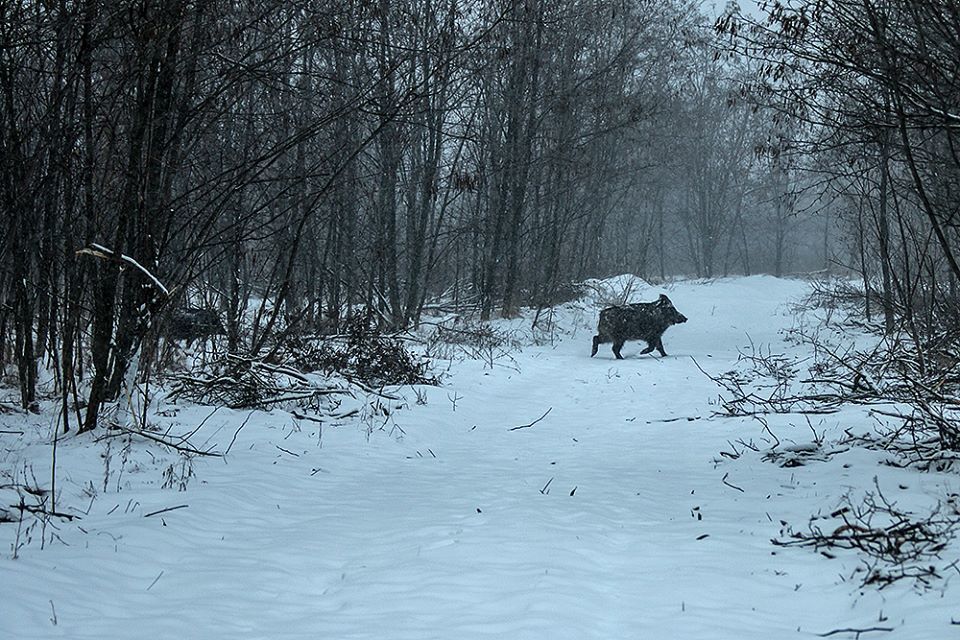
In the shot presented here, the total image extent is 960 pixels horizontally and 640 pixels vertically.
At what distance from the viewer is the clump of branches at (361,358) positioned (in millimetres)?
10695

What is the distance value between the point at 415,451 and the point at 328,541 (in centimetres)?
298

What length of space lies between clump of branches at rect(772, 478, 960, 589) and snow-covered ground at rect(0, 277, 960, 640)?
9 cm

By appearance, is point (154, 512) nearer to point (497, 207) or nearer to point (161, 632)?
point (161, 632)

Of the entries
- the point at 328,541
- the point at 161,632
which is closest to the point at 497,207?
the point at 328,541

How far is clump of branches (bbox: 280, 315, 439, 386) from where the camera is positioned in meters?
10.7

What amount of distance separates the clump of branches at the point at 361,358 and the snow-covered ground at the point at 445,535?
1.99m

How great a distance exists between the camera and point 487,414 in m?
9.85

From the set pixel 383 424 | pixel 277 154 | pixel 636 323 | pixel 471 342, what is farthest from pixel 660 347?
pixel 277 154

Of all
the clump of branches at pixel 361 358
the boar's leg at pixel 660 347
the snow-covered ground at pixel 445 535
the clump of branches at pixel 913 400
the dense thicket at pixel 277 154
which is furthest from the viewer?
the boar's leg at pixel 660 347

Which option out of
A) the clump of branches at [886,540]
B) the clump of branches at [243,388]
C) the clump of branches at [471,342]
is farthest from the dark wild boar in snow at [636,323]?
the clump of branches at [886,540]

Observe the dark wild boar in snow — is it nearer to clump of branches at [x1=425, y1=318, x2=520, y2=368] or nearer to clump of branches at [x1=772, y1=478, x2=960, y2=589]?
clump of branches at [x1=425, y1=318, x2=520, y2=368]

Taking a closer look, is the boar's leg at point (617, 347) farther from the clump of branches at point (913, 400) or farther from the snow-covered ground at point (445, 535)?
the snow-covered ground at point (445, 535)

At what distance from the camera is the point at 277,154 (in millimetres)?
7078

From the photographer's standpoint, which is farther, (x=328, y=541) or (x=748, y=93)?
(x=748, y=93)
